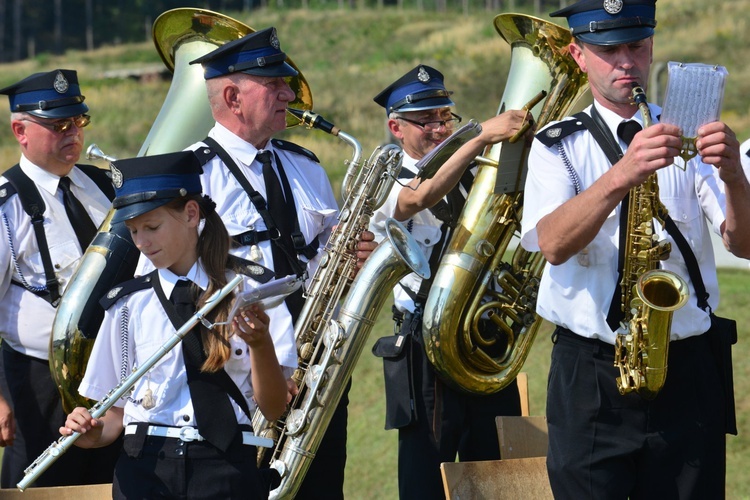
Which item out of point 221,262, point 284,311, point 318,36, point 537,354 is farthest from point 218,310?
point 318,36

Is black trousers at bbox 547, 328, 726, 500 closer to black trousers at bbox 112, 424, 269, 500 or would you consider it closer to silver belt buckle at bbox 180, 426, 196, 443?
black trousers at bbox 112, 424, 269, 500

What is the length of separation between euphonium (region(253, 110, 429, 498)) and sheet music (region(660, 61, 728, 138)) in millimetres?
1696

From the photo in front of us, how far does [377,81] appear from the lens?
31062 mm

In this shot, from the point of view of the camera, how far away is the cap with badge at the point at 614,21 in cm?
403

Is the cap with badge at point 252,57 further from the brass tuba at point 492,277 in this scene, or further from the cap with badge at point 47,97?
the brass tuba at point 492,277

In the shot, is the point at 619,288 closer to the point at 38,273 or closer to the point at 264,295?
the point at 264,295

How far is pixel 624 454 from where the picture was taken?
3.95 m

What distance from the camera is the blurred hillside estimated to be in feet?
79.9

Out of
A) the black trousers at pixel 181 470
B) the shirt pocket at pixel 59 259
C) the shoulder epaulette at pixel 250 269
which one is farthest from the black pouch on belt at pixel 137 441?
the shirt pocket at pixel 59 259

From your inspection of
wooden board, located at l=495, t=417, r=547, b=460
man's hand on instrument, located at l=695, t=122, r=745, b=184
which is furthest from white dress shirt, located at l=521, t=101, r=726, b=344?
wooden board, located at l=495, t=417, r=547, b=460

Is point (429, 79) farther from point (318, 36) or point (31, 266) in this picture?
point (318, 36)

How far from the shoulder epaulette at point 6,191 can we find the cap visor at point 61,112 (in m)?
0.36

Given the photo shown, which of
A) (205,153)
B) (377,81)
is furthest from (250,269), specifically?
(377,81)

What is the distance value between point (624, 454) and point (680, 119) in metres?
1.10
